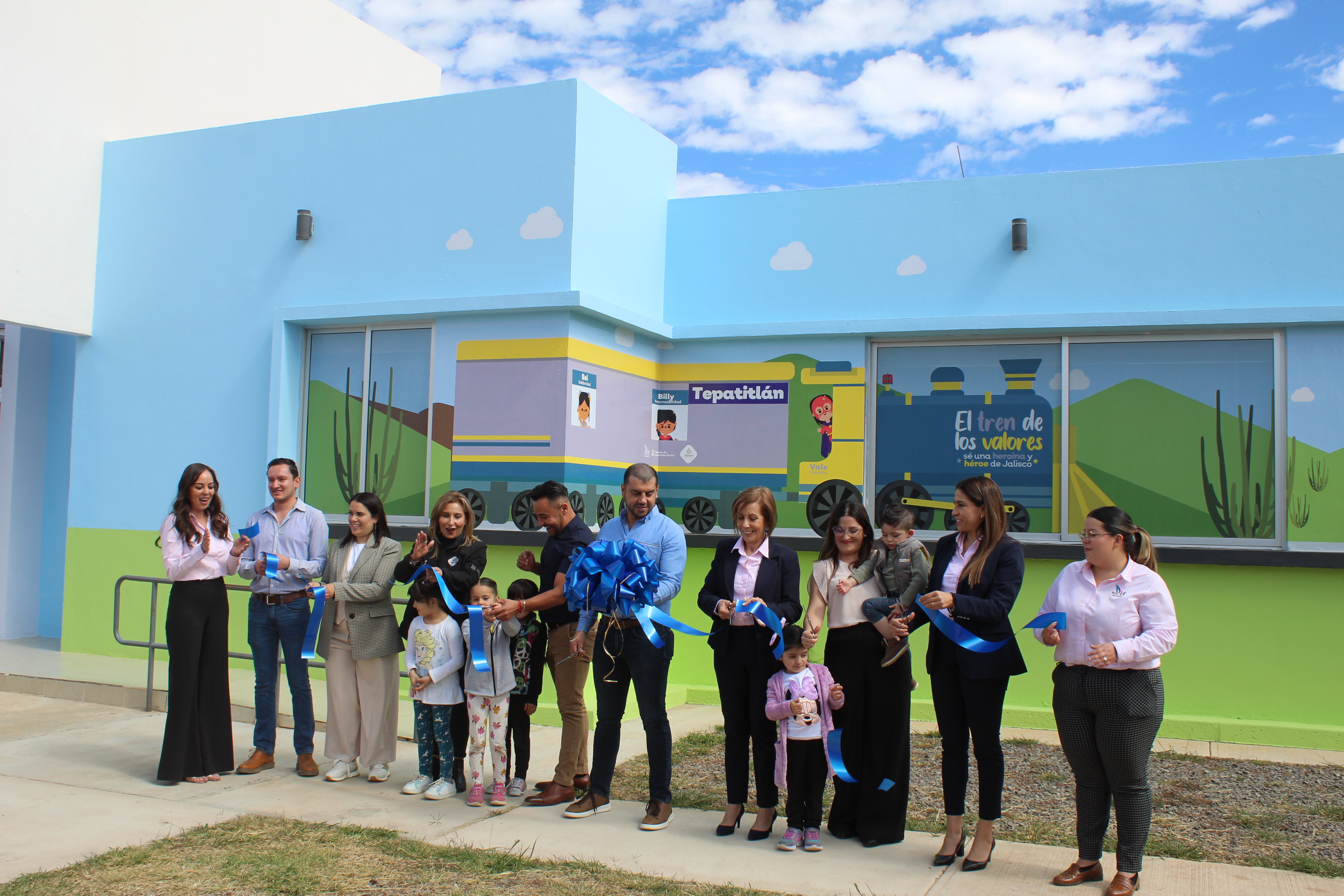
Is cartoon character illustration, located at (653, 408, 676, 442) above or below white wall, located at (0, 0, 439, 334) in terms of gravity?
below

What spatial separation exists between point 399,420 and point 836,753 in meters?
5.32

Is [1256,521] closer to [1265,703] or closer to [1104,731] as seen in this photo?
[1265,703]

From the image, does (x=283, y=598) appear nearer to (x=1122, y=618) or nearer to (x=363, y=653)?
(x=363, y=653)

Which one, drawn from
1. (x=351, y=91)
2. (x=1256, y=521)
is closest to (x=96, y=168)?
(x=351, y=91)

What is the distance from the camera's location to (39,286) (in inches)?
381

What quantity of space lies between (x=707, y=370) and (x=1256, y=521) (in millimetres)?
4396

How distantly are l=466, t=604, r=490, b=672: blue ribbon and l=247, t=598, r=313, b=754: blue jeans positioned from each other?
4.39ft

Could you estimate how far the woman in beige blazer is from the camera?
629 centimetres

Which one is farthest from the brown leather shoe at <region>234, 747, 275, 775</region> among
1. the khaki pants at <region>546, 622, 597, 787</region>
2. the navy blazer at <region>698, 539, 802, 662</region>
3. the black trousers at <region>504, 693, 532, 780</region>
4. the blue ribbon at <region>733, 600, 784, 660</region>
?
the blue ribbon at <region>733, 600, 784, 660</region>

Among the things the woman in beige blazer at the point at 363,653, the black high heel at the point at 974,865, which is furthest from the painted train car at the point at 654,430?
the black high heel at the point at 974,865

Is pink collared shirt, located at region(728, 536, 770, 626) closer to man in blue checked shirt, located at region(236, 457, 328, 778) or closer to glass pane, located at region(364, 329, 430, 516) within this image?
man in blue checked shirt, located at region(236, 457, 328, 778)

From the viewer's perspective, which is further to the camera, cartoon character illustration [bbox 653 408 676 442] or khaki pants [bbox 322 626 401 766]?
cartoon character illustration [bbox 653 408 676 442]

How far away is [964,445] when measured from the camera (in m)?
8.59

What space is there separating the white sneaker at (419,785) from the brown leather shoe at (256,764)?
1045 mm
